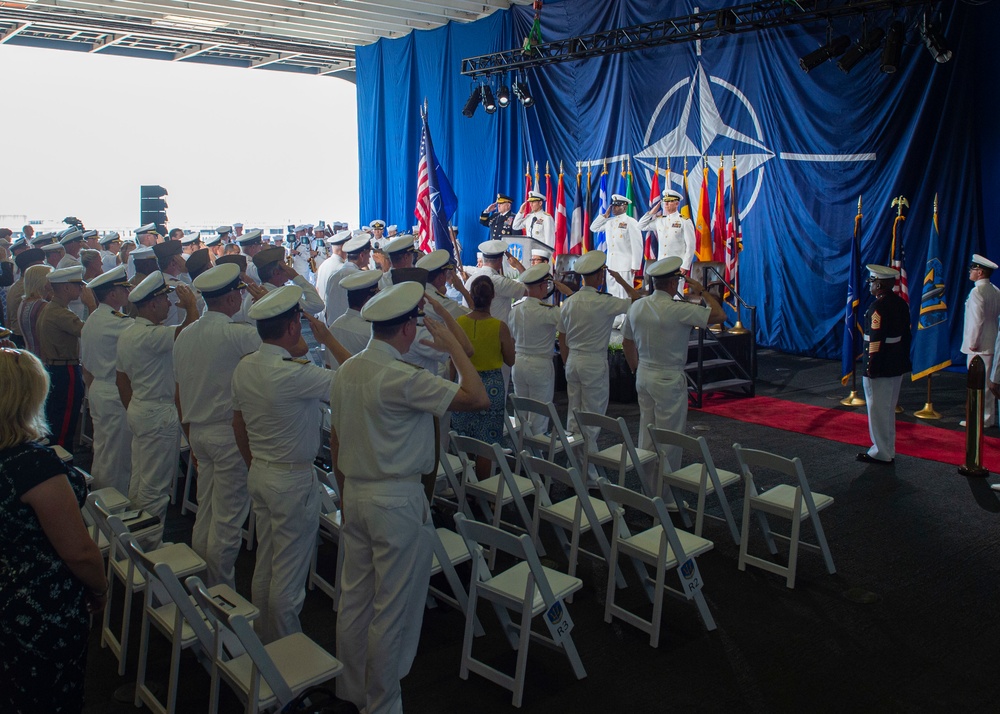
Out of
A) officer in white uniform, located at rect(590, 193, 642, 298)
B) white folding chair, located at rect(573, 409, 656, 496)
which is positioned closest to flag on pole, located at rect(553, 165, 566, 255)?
officer in white uniform, located at rect(590, 193, 642, 298)

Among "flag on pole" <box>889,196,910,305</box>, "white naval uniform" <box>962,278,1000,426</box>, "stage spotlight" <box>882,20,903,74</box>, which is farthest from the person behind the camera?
"flag on pole" <box>889,196,910,305</box>

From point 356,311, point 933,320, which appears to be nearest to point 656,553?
point 356,311

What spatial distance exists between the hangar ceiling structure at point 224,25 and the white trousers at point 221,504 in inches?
489

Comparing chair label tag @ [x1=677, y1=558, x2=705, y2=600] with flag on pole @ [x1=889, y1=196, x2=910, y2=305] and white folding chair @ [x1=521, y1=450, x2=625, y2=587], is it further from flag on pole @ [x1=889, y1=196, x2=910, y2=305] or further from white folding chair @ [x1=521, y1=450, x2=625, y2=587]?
flag on pole @ [x1=889, y1=196, x2=910, y2=305]

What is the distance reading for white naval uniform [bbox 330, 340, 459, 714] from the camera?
291 centimetres

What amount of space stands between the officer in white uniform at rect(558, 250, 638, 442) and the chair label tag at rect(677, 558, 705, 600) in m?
2.48

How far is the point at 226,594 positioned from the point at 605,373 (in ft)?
12.8

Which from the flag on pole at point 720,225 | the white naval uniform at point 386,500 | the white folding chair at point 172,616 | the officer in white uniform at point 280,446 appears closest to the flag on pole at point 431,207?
the flag on pole at point 720,225

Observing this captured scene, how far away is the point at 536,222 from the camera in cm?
1352

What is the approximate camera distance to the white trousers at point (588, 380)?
639 cm

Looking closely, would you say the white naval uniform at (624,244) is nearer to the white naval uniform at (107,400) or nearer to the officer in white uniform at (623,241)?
the officer in white uniform at (623,241)

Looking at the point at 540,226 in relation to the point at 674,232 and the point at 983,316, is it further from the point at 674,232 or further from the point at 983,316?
the point at 983,316

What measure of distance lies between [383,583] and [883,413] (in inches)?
193

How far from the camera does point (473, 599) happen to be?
11.4 feet
